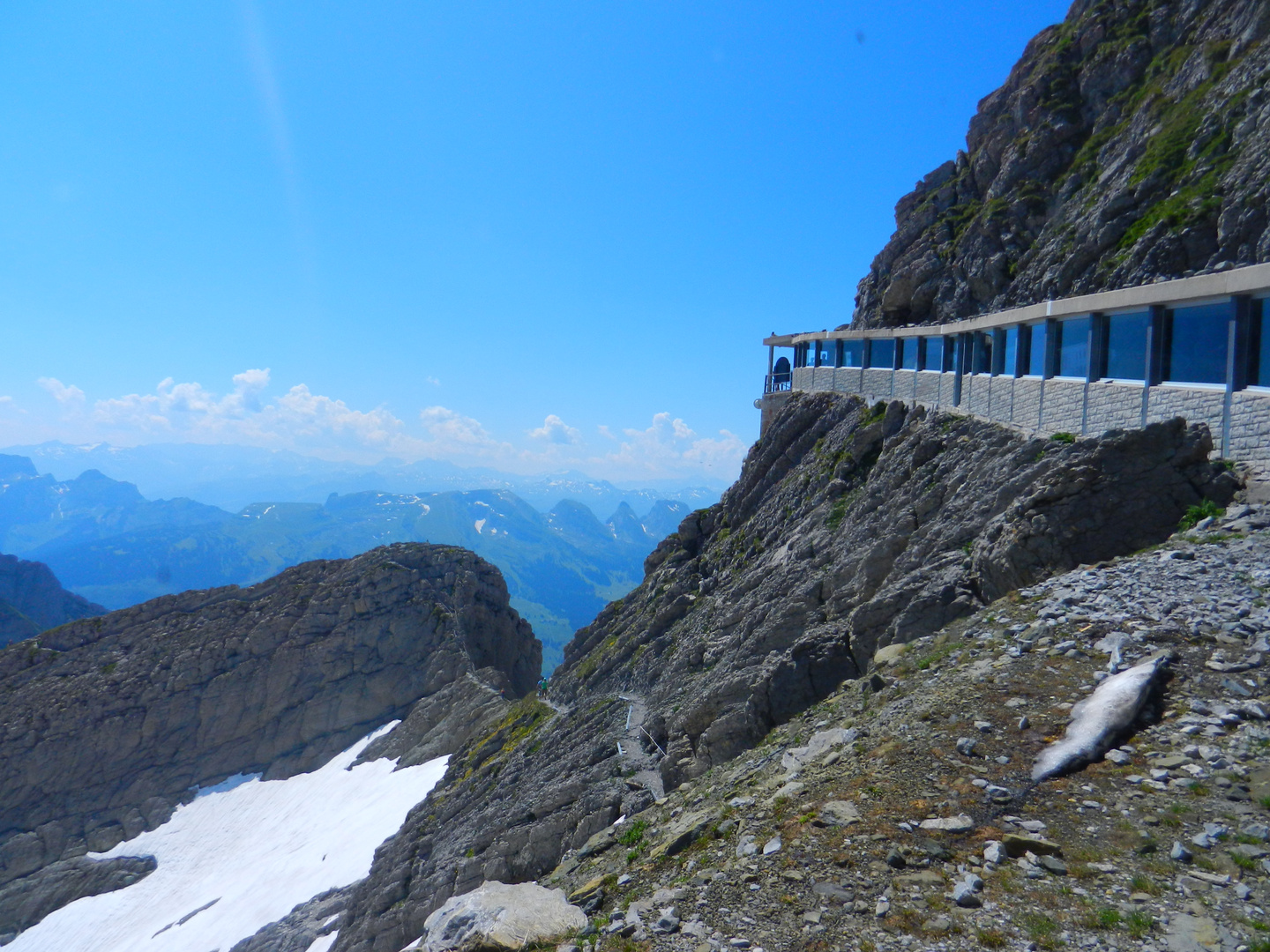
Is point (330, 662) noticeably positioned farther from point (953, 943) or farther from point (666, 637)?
point (953, 943)

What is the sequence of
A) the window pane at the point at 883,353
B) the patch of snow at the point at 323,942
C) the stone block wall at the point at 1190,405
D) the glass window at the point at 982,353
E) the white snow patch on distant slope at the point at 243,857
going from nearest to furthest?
1. the stone block wall at the point at 1190,405
2. the glass window at the point at 982,353
3. the patch of snow at the point at 323,942
4. the window pane at the point at 883,353
5. the white snow patch on distant slope at the point at 243,857

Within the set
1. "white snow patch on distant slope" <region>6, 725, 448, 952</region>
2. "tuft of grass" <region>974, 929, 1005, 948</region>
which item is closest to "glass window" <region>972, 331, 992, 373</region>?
"tuft of grass" <region>974, 929, 1005, 948</region>

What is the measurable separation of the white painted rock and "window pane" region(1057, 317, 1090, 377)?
16.8m

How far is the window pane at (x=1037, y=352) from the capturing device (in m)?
19.3

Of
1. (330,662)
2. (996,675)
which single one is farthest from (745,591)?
(330,662)

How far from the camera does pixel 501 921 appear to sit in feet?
27.2

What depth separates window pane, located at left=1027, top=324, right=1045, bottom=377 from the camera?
19.3m

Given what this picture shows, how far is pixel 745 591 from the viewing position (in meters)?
26.1

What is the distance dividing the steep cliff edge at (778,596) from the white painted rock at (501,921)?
700 centimetres

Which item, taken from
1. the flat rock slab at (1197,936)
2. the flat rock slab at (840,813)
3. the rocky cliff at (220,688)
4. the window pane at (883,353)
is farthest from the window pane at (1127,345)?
the rocky cliff at (220,688)

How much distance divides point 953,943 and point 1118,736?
3.56 m

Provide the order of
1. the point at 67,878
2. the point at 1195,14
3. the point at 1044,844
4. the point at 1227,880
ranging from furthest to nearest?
the point at 67,878, the point at 1195,14, the point at 1044,844, the point at 1227,880

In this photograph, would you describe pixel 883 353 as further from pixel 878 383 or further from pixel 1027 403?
pixel 1027 403

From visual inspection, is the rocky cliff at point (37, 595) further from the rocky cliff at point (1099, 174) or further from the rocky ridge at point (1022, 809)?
the rocky ridge at point (1022, 809)
